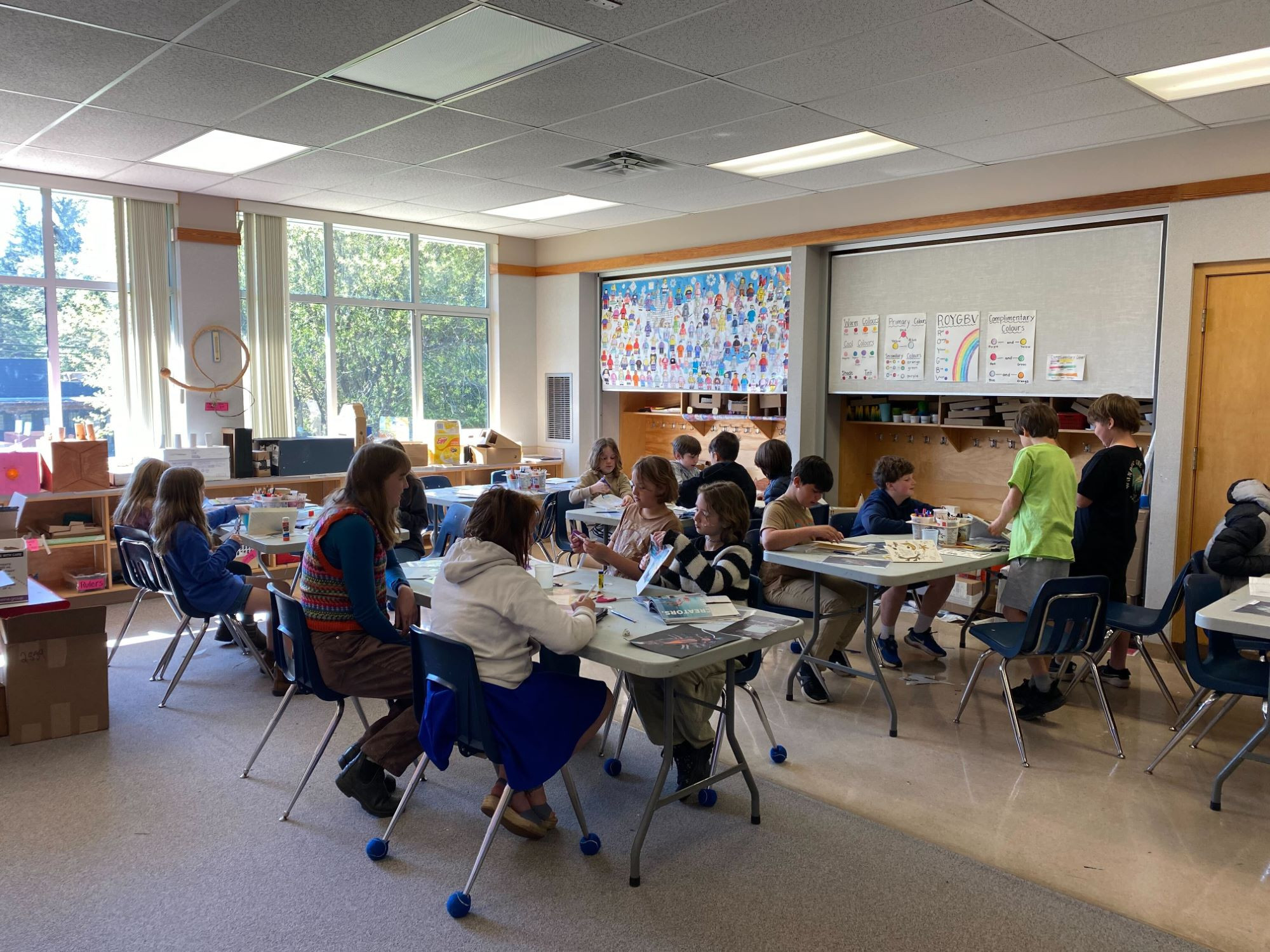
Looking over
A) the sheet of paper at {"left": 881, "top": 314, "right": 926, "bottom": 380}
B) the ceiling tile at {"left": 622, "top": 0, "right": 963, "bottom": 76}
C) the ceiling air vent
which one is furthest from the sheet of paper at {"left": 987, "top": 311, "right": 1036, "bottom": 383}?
the ceiling tile at {"left": 622, "top": 0, "right": 963, "bottom": 76}

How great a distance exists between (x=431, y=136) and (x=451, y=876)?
408 cm

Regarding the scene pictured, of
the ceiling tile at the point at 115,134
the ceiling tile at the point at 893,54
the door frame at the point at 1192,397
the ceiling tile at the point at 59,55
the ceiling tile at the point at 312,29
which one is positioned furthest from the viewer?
the door frame at the point at 1192,397

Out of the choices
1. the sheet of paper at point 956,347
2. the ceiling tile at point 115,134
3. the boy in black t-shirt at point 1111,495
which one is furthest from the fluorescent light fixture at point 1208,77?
the ceiling tile at point 115,134

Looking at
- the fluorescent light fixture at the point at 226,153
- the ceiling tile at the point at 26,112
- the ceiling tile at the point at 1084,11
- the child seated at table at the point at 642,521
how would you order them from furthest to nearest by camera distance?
the fluorescent light fixture at the point at 226,153 → the ceiling tile at the point at 26,112 → the child seated at table at the point at 642,521 → the ceiling tile at the point at 1084,11

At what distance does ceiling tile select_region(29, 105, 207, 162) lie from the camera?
5043 mm

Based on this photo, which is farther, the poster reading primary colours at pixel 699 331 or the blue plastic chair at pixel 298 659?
the poster reading primary colours at pixel 699 331

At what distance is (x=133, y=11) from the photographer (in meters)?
3.50

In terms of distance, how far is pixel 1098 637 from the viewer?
4.16 metres

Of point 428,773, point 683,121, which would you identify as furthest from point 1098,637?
point 683,121

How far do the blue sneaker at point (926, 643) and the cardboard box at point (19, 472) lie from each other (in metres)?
5.90

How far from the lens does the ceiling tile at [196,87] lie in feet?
13.5

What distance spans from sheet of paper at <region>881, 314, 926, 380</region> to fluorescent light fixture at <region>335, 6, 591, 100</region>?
3696 millimetres

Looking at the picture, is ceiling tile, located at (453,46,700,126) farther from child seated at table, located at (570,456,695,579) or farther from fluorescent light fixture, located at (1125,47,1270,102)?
fluorescent light fixture, located at (1125,47,1270,102)

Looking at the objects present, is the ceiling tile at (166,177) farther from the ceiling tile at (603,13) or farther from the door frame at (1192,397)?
the door frame at (1192,397)
